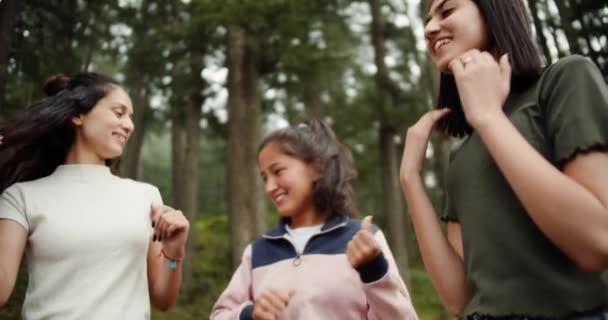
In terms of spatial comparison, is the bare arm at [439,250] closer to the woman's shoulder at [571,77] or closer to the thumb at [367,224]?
the thumb at [367,224]

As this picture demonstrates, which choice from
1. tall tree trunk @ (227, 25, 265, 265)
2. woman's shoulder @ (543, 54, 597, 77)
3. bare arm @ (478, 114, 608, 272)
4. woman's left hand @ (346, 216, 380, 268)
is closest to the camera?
bare arm @ (478, 114, 608, 272)

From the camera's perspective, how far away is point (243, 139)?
8.88 meters

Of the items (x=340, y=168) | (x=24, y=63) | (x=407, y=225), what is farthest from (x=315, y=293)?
(x=407, y=225)

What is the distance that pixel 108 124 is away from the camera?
2342mm

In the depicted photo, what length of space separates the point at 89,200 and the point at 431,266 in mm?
1378

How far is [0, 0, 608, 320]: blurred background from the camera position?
2602 mm

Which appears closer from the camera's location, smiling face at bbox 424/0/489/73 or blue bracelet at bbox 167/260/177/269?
smiling face at bbox 424/0/489/73

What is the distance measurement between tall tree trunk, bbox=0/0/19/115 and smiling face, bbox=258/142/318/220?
3.75 ft

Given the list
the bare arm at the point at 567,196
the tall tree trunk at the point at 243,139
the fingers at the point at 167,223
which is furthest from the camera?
the tall tree trunk at the point at 243,139

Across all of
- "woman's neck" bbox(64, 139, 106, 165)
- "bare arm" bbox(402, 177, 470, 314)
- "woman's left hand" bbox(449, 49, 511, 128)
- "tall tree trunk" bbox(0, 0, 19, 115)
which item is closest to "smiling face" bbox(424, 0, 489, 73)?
"woman's left hand" bbox(449, 49, 511, 128)

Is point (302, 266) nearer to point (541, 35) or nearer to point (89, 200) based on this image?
point (89, 200)

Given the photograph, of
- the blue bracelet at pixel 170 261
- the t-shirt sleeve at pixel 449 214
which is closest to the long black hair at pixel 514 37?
the t-shirt sleeve at pixel 449 214

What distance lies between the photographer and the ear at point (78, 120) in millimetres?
2375

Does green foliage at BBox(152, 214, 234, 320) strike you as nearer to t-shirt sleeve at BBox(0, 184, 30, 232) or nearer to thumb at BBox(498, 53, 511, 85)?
t-shirt sleeve at BBox(0, 184, 30, 232)
